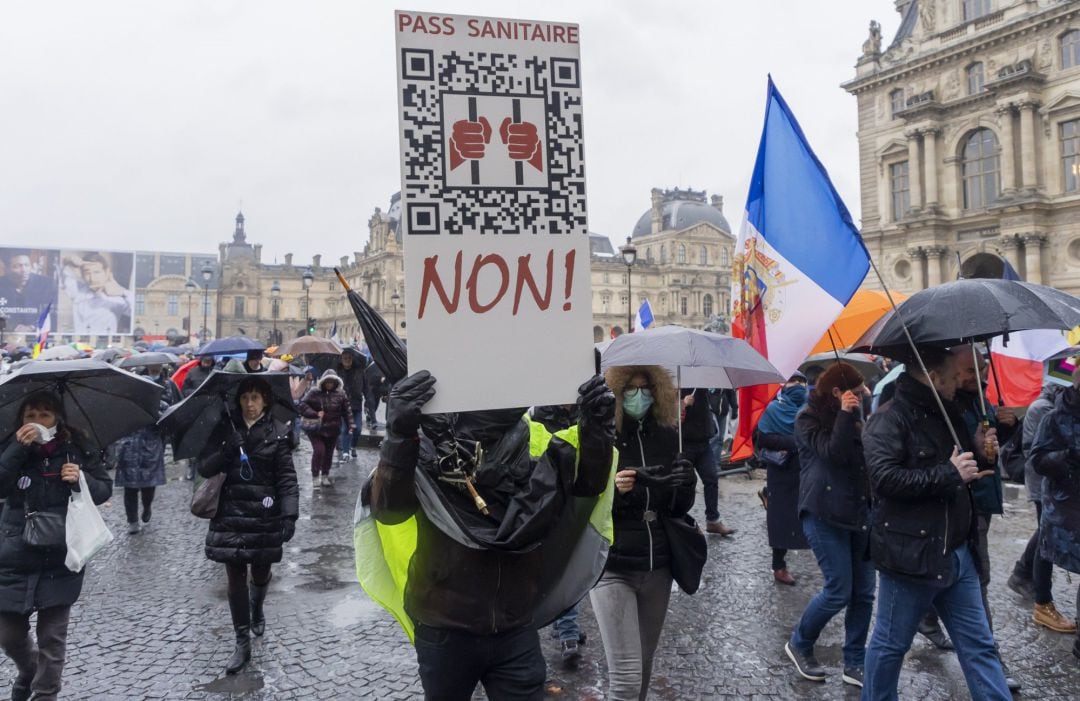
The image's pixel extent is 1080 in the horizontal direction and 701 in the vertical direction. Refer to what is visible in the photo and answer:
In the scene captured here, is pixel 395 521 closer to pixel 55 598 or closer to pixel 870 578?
pixel 55 598

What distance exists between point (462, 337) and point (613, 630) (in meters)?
1.71

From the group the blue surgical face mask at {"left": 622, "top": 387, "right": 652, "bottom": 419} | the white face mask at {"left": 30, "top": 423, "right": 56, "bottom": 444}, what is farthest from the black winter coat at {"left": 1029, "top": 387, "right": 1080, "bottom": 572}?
the white face mask at {"left": 30, "top": 423, "right": 56, "bottom": 444}

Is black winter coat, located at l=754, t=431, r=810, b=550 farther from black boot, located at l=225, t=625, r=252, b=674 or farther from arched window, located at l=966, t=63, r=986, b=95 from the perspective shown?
arched window, located at l=966, t=63, r=986, b=95

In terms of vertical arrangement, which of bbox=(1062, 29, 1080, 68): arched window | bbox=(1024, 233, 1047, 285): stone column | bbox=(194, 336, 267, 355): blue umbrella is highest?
bbox=(1062, 29, 1080, 68): arched window

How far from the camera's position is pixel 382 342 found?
2.56 meters

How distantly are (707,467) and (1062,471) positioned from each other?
3422 mm

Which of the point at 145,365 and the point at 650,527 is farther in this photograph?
the point at 145,365

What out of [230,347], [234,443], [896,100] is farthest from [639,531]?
[896,100]

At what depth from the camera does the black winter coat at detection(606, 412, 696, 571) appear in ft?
11.2

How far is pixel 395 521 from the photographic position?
243 cm

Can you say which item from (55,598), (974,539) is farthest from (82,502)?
(974,539)

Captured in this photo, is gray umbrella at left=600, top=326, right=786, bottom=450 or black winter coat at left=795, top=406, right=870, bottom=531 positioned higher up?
gray umbrella at left=600, top=326, right=786, bottom=450

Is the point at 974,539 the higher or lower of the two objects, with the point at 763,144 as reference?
lower

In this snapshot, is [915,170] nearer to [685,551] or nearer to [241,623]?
[685,551]
